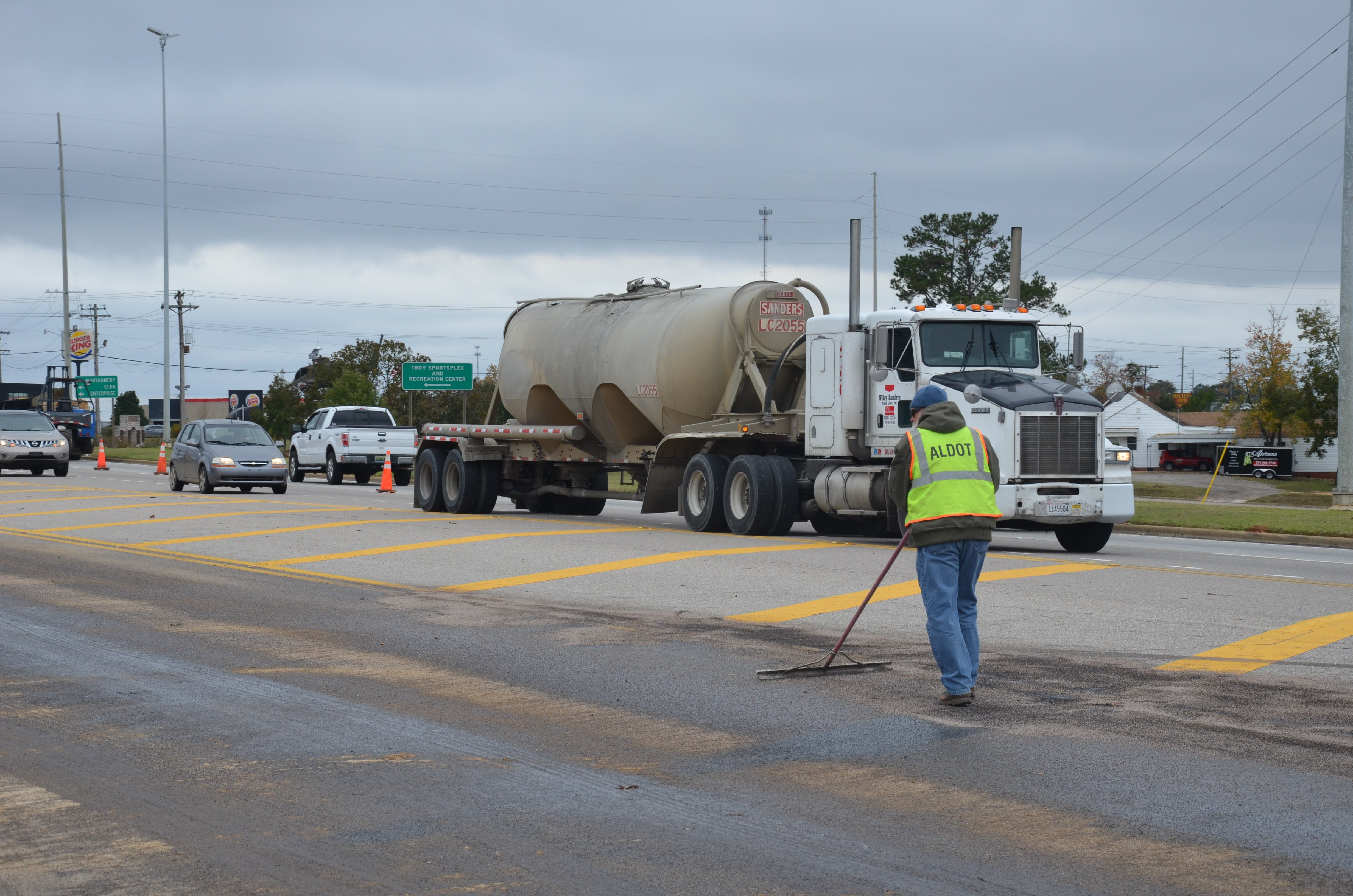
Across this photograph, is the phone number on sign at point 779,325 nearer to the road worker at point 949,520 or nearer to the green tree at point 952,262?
the road worker at point 949,520

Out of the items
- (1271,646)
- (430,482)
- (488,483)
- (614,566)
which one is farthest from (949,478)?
(430,482)

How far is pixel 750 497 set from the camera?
19094mm

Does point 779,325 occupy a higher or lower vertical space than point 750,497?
higher

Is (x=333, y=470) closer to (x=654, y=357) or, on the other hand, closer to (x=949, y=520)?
(x=654, y=357)

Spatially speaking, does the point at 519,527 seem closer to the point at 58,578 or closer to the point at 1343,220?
the point at 58,578

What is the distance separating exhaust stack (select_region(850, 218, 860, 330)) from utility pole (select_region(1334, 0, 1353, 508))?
17.2m

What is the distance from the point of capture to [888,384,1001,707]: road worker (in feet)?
26.0

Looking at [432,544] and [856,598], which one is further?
[432,544]

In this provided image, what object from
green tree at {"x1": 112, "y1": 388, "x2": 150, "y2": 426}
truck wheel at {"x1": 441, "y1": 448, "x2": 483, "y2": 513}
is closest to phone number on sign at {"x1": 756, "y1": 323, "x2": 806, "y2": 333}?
truck wheel at {"x1": 441, "y1": 448, "x2": 483, "y2": 513}

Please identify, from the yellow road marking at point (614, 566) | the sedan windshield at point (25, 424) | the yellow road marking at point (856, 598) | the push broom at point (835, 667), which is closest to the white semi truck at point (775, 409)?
the yellow road marking at point (614, 566)

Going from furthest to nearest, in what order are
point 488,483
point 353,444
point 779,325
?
point 353,444, point 488,483, point 779,325

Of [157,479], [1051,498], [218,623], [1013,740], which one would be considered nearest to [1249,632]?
[1013,740]

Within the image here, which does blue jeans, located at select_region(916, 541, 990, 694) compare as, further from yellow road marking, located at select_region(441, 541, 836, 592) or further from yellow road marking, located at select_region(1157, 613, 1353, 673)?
yellow road marking, located at select_region(441, 541, 836, 592)

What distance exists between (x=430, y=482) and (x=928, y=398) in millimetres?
18460
